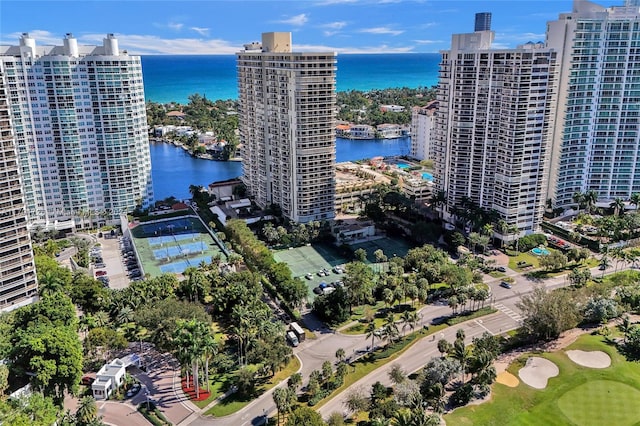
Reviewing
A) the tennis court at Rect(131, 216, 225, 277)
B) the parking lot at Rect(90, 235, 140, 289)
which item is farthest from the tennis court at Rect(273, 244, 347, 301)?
the parking lot at Rect(90, 235, 140, 289)

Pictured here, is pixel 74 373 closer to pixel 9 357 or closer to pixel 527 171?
pixel 9 357

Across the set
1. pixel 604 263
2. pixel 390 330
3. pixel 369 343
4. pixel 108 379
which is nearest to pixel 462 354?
pixel 390 330

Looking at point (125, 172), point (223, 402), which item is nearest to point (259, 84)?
point (125, 172)

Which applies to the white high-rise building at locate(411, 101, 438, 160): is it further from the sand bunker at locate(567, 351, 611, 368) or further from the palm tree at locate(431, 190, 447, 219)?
the sand bunker at locate(567, 351, 611, 368)

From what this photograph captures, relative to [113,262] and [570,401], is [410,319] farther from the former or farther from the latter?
[113,262]

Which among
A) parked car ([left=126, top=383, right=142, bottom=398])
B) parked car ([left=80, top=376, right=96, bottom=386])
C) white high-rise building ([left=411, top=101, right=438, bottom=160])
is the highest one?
white high-rise building ([left=411, top=101, right=438, bottom=160])
